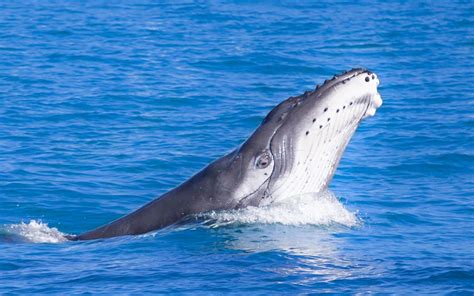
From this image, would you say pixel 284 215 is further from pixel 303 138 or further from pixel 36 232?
pixel 36 232

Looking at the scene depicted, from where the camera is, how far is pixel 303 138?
52.5ft

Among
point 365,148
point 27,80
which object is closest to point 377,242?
point 365,148

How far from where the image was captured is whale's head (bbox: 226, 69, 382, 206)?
16.0 m

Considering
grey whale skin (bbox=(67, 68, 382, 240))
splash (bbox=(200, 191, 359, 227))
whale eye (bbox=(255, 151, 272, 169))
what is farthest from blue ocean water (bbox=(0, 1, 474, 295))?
whale eye (bbox=(255, 151, 272, 169))

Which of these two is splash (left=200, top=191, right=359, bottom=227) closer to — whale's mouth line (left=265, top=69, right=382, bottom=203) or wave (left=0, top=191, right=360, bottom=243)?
wave (left=0, top=191, right=360, bottom=243)

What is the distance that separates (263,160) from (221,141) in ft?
34.7

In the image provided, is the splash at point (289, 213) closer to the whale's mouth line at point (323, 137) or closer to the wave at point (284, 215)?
the wave at point (284, 215)

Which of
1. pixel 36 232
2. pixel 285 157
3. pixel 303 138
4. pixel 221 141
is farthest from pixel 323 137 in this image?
pixel 221 141

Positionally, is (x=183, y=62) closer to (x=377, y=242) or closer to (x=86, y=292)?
(x=377, y=242)

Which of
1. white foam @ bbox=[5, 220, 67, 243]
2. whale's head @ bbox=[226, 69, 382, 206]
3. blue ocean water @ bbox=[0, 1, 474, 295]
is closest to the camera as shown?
blue ocean water @ bbox=[0, 1, 474, 295]

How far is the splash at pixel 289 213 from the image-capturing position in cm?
1612

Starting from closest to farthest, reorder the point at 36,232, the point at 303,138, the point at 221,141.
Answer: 1. the point at 303,138
2. the point at 36,232
3. the point at 221,141

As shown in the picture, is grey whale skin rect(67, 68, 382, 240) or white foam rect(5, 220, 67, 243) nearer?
grey whale skin rect(67, 68, 382, 240)

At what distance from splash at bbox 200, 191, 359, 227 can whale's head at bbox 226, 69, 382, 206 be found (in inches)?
5.0
